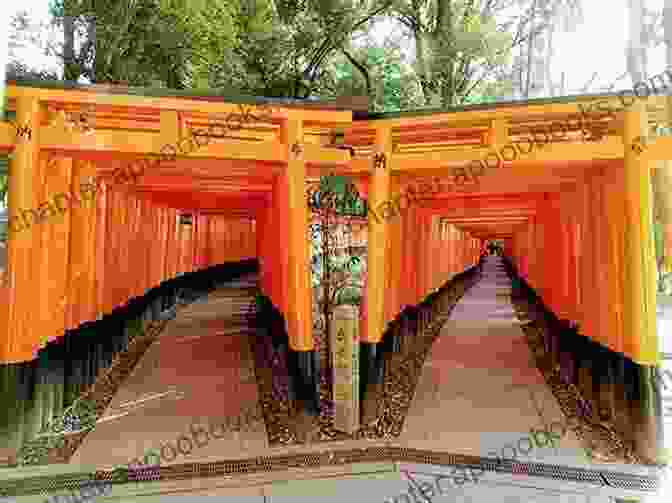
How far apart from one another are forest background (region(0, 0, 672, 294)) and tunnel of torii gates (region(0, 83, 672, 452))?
3355 mm

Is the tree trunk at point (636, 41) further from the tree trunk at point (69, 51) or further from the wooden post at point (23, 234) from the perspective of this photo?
the tree trunk at point (69, 51)

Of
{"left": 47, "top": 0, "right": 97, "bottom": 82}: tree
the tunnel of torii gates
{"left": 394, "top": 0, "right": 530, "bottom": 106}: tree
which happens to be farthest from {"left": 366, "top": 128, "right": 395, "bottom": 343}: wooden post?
{"left": 394, "top": 0, "right": 530, "bottom": 106}: tree

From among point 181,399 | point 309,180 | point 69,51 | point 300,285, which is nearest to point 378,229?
point 300,285

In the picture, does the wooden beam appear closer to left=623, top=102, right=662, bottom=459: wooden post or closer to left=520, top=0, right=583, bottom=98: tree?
left=623, top=102, right=662, bottom=459: wooden post

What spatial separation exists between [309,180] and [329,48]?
32.6 ft

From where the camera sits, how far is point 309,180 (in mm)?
7184

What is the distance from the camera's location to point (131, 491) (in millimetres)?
A: 3918

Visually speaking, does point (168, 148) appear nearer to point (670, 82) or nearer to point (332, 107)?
point (332, 107)

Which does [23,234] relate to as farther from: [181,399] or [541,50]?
[541,50]

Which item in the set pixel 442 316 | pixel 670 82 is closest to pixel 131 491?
pixel 670 82

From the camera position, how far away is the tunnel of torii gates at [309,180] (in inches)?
177

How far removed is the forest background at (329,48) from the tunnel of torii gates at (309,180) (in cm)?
335

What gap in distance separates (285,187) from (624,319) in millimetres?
3671

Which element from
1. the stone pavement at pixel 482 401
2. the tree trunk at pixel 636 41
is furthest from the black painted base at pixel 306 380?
the tree trunk at pixel 636 41
